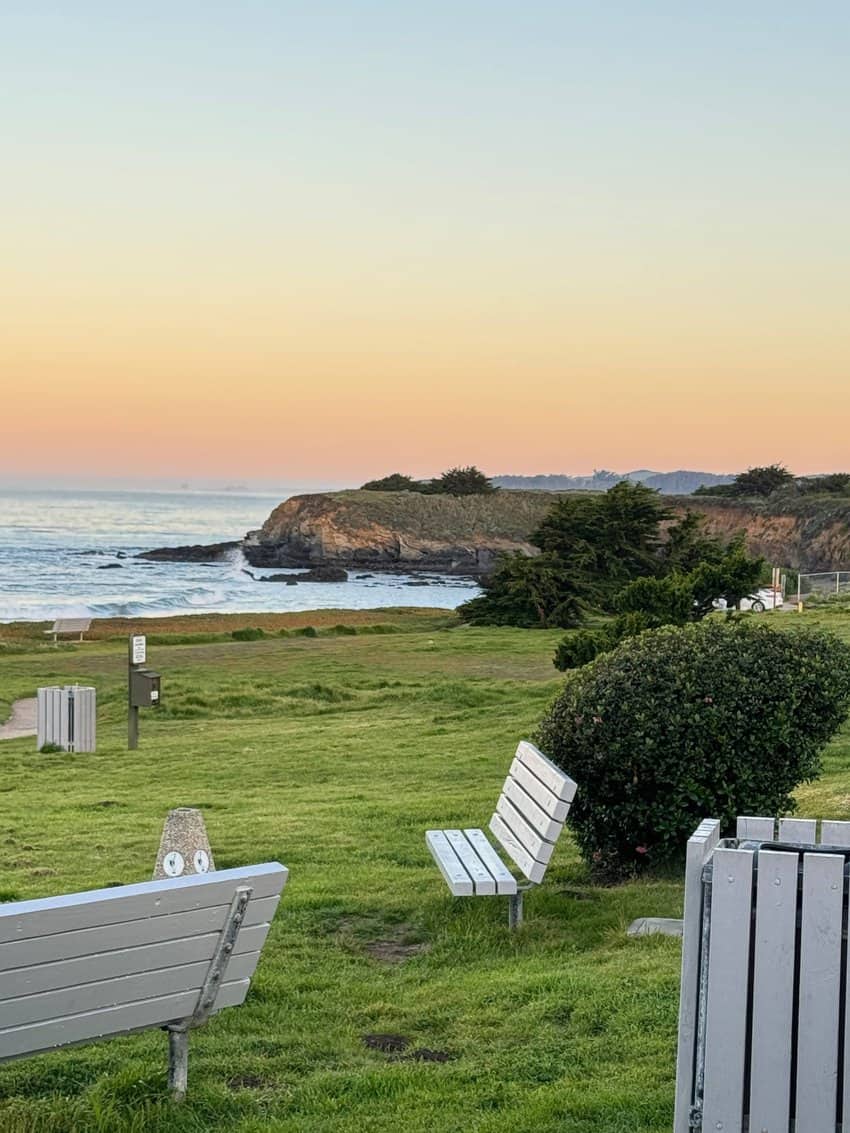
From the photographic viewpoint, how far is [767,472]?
414ft

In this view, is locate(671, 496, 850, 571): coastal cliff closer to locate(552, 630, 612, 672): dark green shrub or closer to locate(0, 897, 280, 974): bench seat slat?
locate(552, 630, 612, 672): dark green shrub

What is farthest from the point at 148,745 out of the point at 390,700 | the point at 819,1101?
the point at 819,1101

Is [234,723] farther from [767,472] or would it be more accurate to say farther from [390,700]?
[767,472]

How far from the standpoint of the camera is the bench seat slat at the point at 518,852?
7289 millimetres

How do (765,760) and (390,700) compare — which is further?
(390,700)

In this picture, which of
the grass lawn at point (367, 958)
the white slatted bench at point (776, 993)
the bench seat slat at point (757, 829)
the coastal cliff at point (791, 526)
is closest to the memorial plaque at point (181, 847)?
the grass lawn at point (367, 958)

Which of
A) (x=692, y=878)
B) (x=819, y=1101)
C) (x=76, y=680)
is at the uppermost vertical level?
(x=692, y=878)

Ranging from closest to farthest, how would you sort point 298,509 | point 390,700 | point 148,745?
A: point 148,745 < point 390,700 < point 298,509

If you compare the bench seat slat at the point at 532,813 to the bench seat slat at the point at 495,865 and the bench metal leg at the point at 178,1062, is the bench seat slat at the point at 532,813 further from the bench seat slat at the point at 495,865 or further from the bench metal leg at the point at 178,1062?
the bench metal leg at the point at 178,1062

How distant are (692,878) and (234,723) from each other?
17.6 meters

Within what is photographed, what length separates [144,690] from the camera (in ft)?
58.7

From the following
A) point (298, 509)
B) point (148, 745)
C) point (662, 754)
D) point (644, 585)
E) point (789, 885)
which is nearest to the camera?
point (789, 885)

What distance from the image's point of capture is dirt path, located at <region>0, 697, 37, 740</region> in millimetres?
20812

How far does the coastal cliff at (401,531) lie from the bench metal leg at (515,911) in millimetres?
115197
